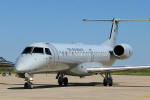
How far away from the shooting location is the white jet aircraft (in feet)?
76.4

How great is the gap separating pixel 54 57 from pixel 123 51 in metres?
7.96

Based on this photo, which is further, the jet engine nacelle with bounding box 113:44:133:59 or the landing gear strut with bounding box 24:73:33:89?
the jet engine nacelle with bounding box 113:44:133:59

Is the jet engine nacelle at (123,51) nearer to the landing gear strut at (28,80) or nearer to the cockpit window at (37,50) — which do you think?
the cockpit window at (37,50)

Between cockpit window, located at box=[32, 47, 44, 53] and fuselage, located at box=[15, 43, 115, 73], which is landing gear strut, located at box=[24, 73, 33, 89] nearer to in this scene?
fuselage, located at box=[15, 43, 115, 73]

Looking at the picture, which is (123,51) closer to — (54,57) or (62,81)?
(62,81)

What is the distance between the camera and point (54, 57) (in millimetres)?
25016

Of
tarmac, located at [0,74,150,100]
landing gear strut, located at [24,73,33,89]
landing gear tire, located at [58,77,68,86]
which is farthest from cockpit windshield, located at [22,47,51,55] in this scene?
landing gear tire, located at [58,77,68,86]

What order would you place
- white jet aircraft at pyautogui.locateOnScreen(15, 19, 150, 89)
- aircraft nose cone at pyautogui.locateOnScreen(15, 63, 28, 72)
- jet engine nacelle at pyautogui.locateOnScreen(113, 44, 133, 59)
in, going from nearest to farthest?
aircraft nose cone at pyautogui.locateOnScreen(15, 63, 28, 72) < white jet aircraft at pyautogui.locateOnScreen(15, 19, 150, 89) < jet engine nacelle at pyautogui.locateOnScreen(113, 44, 133, 59)

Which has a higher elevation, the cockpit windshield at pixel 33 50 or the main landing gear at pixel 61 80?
the cockpit windshield at pixel 33 50

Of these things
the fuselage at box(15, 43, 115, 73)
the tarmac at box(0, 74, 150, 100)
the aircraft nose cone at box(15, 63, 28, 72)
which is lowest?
the tarmac at box(0, 74, 150, 100)

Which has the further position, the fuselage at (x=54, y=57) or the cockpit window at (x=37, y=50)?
the cockpit window at (x=37, y=50)

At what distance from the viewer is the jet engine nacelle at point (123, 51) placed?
3082 cm

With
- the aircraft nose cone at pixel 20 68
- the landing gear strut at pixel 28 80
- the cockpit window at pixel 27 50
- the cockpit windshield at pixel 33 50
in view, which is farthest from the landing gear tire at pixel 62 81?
the aircraft nose cone at pixel 20 68

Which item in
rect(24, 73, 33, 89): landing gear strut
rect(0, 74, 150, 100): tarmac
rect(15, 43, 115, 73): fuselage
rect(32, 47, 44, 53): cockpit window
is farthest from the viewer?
rect(32, 47, 44, 53): cockpit window
